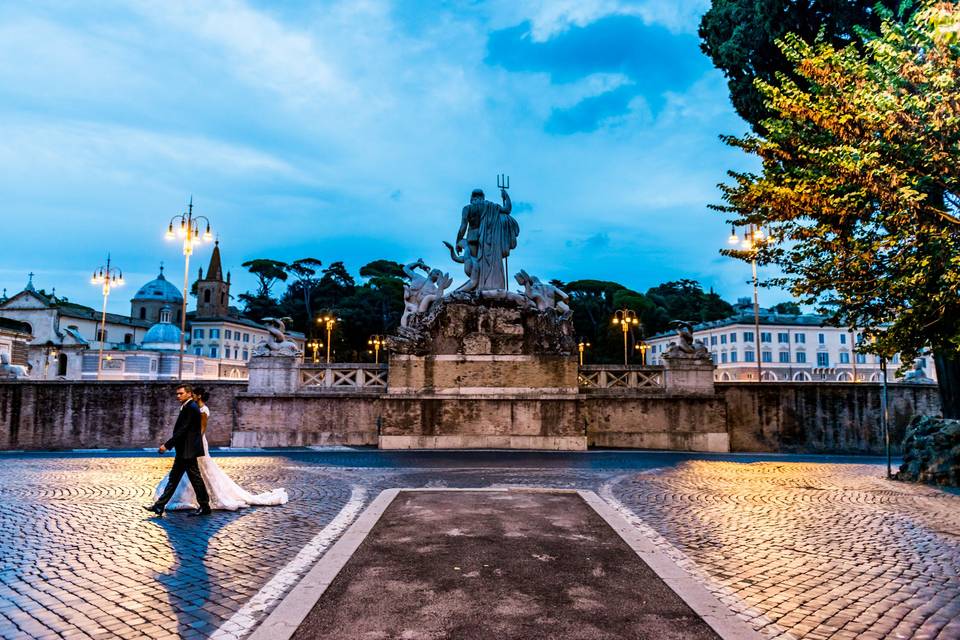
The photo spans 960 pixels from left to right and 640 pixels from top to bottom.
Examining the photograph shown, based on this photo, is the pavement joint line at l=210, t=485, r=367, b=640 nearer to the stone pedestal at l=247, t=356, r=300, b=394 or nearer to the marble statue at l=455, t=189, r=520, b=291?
the stone pedestal at l=247, t=356, r=300, b=394

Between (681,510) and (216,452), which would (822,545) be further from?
(216,452)

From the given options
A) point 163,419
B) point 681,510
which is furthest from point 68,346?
point 681,510

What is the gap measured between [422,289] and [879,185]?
45.1ft

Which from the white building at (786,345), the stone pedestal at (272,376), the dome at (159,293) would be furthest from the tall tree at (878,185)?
the dome at (159,293)

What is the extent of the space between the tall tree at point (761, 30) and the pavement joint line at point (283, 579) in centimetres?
1624

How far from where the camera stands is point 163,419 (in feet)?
59.5

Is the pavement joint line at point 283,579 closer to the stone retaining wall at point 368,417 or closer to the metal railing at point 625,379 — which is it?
the stone retaining wall at point 368,417

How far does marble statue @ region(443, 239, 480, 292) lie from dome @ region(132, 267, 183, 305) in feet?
285

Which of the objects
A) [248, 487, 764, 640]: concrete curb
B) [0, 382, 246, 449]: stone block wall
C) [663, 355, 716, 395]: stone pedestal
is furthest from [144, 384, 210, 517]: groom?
[663, 355, 716, 395]: stone pedestal

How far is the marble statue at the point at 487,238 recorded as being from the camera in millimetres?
19250

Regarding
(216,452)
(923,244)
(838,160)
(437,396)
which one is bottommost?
(216,452)

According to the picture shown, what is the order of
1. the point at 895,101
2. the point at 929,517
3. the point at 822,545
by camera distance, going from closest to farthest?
the point at 822,545, the point at 895,101, the point at 929,517

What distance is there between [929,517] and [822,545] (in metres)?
2.85

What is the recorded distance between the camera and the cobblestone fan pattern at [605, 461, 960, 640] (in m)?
4.14
